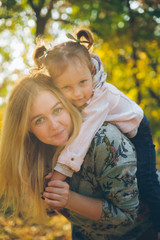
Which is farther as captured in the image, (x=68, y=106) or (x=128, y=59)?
(x=128, y=59)

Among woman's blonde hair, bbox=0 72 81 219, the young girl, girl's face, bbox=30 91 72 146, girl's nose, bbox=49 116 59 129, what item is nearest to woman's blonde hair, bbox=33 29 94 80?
the young girl

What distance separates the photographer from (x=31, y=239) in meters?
3.68

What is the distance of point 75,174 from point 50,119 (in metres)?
0.48

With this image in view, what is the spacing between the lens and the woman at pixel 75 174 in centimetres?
163

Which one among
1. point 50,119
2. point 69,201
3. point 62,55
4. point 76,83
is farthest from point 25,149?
point 62,55

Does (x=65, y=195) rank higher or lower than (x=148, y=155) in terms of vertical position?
higher

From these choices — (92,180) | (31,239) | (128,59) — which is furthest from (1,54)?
(92,180)

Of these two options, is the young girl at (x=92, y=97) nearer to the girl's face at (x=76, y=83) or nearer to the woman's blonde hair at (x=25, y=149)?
the girl's face at (x=76, y=83)

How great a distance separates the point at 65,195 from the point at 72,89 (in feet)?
2.78

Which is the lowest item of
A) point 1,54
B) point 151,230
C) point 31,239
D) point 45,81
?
point 31,239

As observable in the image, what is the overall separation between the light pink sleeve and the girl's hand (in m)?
Result: 0.15

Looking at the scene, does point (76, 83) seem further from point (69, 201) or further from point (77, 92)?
point (69, 201)

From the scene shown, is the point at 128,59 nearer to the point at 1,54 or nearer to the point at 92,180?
the point at 1,54

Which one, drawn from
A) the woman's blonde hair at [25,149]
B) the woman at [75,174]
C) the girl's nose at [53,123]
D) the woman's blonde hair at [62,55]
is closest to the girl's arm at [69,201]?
the woman at [75,174]
